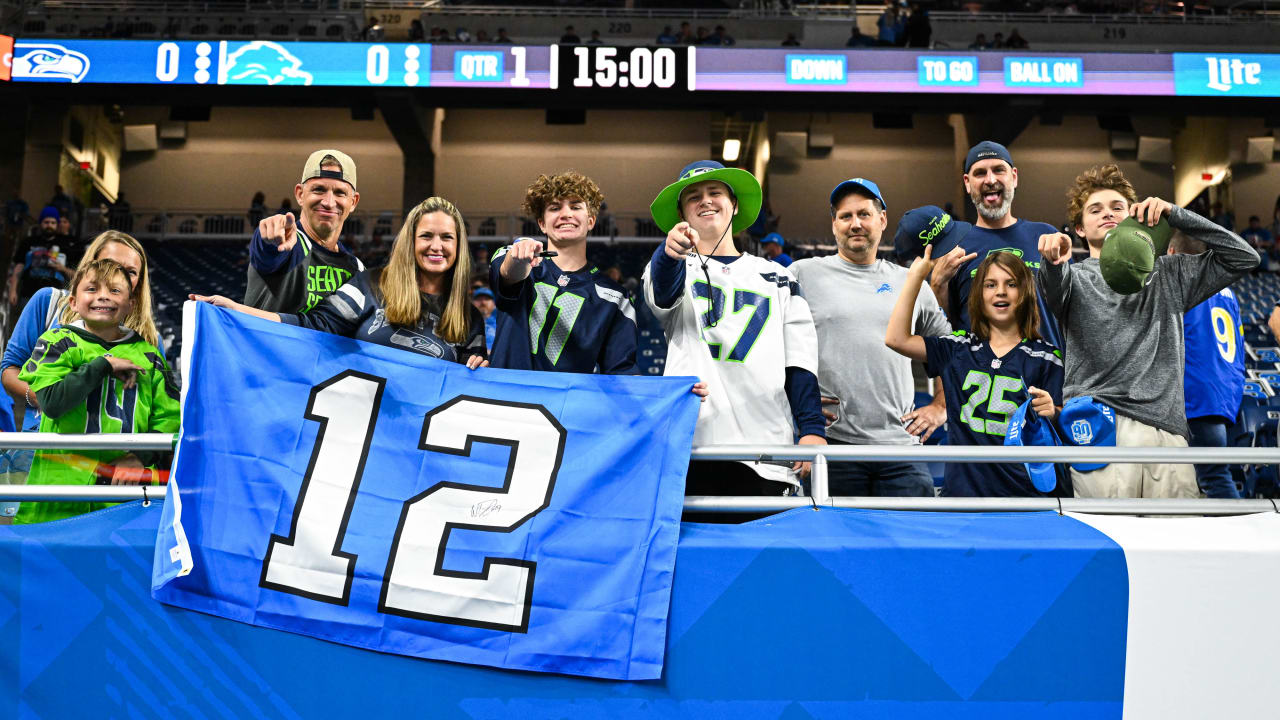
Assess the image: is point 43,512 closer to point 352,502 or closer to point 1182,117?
point 352,502

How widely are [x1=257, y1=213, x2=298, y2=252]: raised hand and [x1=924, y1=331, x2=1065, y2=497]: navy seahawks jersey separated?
2155 millimetres

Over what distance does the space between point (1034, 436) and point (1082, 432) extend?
166 mm

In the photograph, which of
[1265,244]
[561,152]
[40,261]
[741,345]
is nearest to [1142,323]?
[741,345]

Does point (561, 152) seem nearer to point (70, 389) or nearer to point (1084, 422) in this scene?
point (70, 389)

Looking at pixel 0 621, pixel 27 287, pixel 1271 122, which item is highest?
pixel 1271 122

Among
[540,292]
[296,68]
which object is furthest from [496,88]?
[540,292]

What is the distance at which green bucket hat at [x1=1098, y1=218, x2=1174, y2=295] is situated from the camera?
2902mm

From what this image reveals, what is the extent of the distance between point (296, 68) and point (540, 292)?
1170 cm

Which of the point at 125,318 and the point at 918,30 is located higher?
the point at 918,30

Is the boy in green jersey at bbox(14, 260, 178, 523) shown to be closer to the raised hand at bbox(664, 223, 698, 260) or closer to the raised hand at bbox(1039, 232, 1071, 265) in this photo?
the raised hand at bbox(664, 223, 698, 260)

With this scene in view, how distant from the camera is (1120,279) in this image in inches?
116

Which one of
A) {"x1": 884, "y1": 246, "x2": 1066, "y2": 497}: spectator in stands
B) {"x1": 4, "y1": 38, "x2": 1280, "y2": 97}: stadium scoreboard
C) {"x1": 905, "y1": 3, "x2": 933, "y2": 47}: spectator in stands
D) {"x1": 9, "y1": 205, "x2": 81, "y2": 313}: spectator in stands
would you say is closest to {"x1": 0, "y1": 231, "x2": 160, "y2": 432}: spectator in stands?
{"x1": 884, "y1": 246, "x2": 1066, "y2": 497}: spectator in stands

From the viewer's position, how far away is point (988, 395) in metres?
3.05

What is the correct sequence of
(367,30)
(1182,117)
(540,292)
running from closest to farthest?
(540,292)
(367,30)
(1182,117)
